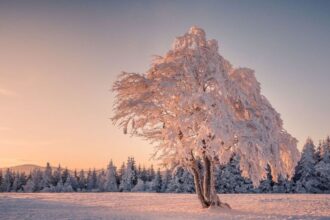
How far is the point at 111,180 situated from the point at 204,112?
7388 centimetres

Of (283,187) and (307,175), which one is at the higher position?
(307,175)

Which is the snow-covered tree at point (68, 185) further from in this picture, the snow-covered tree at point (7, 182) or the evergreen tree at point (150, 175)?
the evergreen tree at point (150, 175)

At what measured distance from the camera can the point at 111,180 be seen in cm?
9269

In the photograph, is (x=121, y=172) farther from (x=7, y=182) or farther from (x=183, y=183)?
(x=183, y=183)

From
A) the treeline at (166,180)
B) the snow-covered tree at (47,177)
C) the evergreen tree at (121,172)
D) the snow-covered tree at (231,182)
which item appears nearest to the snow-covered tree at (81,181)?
the treeline at (166,180)

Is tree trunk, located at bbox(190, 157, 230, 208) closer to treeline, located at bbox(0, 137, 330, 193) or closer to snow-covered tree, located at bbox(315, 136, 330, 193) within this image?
treeline, located at bbox(0, 137, 330, 193)

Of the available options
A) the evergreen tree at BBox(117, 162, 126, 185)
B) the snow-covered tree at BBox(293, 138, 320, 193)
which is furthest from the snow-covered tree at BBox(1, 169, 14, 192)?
the snow-covered tree at BBox(293, 138, 320, 193)

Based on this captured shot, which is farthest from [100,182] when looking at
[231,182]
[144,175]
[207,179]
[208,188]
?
[208,188]

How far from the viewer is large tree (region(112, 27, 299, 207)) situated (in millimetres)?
21844

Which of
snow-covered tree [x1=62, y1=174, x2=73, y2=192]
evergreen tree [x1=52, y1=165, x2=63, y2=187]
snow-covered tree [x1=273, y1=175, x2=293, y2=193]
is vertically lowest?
snow-covered tree [x1=273, y1=175, x2=293, y2=193]

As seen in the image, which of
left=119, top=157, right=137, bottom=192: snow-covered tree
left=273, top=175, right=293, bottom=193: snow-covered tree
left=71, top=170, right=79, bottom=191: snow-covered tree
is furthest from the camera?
left=71, top=170, right=79, bottom=191: snow-covered tree

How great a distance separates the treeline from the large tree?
471cm

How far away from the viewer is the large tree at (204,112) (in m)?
21.8

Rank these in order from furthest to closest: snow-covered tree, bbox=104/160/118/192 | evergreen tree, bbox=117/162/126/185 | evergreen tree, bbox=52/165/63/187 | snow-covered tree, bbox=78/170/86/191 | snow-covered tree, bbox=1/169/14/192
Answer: snow-covered tree, bbox=78/170/86/191, evergreen tree, bbox=52/165/63/187, evergreen tree, bbox=117/162/126/185, snow-covered tree, bbox=1/169/14/192, snow-covered tree, bbox=104/160/118/192
